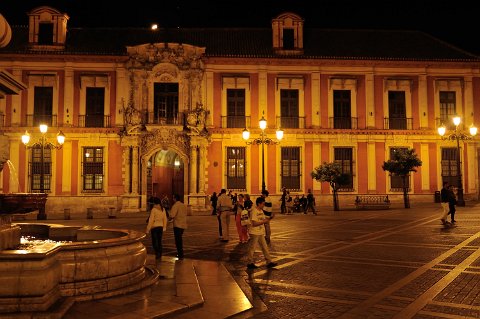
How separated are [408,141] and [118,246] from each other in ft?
92.3

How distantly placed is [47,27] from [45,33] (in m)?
0.44

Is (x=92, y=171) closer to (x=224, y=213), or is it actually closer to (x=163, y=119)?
(x=163, y=119)

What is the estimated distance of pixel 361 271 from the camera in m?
9.16

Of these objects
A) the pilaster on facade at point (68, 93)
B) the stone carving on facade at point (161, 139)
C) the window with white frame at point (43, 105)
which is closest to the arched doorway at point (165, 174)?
the stone carving on facade at point (161, 139)

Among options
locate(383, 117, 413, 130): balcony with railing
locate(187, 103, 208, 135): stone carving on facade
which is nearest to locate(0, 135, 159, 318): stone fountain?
locate(187, 103, 208, 135): stone carving on facade

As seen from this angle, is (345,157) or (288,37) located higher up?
(288,37)

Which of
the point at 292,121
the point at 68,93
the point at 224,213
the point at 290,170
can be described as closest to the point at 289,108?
the point at 292,121

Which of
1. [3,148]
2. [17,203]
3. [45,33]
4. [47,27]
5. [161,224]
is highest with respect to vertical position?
[47,27]

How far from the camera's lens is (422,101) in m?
32.0

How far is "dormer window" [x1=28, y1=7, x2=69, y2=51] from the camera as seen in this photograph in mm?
31266

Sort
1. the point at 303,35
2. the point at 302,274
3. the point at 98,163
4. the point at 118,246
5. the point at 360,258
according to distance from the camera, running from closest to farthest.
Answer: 1. the point at 118,246
2. the point at 302,274
3. the point at 360,258
4. the point at 98,163
5. the point at 303,35

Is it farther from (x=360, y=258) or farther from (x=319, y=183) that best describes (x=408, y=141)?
→ (x=360, y=258)

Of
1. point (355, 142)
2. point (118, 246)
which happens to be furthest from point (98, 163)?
point (118, 246)

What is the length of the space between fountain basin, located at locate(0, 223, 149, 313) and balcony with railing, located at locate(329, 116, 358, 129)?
83.7ft
